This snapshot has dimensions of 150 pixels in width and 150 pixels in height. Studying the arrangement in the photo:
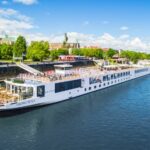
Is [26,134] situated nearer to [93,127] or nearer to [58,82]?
[93,127]

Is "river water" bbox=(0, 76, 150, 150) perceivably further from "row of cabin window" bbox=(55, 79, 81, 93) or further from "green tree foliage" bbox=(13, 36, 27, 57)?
"green tree foliage" bbox=(13, 36, 27, 57)

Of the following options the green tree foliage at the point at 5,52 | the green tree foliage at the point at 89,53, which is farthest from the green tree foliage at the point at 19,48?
the green tree foliage at the point at 89,53

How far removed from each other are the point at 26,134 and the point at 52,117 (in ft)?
24.4

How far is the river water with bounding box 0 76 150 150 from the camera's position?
2945 centimetres

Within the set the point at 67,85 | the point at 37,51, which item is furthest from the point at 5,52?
the point at 67,85

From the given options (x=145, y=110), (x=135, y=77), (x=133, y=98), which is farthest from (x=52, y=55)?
(x=145, y=110)

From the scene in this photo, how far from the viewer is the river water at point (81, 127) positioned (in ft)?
96.6

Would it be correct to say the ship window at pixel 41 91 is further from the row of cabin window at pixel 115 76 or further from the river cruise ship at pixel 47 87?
the row of cabin window at pixel 115 76

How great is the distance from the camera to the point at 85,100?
50875 millimetres

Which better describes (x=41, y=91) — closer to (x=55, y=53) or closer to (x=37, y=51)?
(x=37, y=51)

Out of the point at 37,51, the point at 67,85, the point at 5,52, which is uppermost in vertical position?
the point at 37,51

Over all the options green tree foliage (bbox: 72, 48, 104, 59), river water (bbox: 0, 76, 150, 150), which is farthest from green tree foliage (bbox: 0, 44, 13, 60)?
green tree foliage (bbox: 72, 48, 104, 59)

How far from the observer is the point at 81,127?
115 feet

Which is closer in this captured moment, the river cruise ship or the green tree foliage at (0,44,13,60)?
the river cruise ship
